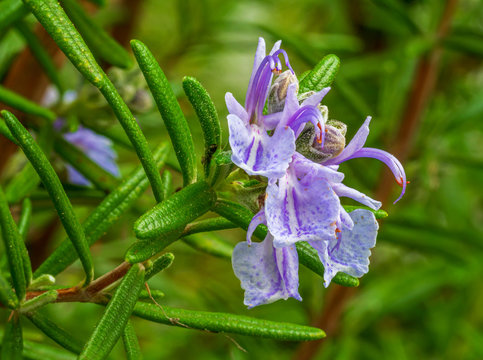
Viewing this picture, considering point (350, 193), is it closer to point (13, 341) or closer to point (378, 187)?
point (13, 341)

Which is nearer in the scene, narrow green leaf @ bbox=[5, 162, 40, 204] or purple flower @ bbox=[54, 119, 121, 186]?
narrow green leaf @ bbox=[5, 162, 40, 204]

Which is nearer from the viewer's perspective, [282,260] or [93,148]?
[282,260]

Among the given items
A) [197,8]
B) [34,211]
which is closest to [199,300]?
[34,211]

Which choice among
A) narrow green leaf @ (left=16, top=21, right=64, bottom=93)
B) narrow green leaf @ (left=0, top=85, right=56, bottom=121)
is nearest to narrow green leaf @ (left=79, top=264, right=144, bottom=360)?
narrow green leaf @ (left=0, top=85, right=56, bottom=121)

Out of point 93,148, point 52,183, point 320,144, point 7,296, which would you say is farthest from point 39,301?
point 93,148

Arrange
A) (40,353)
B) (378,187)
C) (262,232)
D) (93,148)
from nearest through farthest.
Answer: (262,232) < (40,353) < (93,148) < (378,187)

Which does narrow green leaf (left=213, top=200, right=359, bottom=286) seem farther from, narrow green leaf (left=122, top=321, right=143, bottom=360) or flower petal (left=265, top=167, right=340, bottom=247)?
narrow green leaf (left=122, top=321, right=143, bottom=360)

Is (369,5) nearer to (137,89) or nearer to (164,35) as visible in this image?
(164,35)
